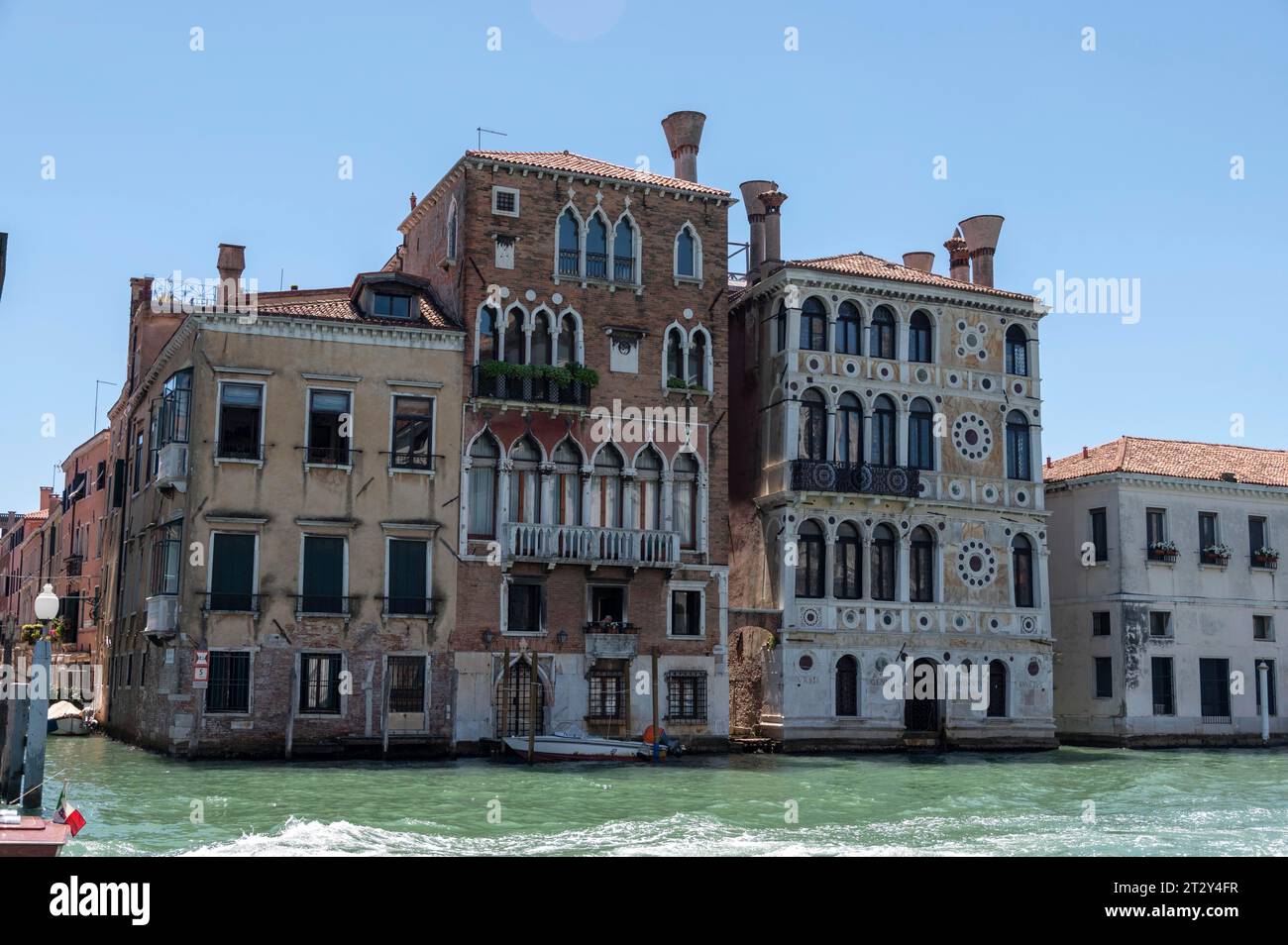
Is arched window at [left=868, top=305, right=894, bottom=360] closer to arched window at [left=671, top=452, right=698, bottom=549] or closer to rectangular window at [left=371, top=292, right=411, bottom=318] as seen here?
arched window at [left=671, top=452, right=698, bottom=549]

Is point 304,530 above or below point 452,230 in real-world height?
below

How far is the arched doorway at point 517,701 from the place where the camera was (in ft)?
A: 90.4

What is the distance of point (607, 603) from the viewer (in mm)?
29078

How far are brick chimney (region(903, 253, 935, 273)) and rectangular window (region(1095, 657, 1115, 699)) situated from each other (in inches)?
427

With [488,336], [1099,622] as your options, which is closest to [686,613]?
[488,336]

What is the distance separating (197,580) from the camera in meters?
25.7

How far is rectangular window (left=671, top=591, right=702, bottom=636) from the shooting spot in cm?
2958

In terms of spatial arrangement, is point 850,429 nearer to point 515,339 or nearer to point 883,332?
point 883,332

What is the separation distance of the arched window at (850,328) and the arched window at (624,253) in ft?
16.6

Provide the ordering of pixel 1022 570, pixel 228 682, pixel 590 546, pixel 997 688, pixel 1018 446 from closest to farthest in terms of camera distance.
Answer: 1. pixel 228 682
2. pixel 590 546
3. pixel 997 688
4. pixel 1022 570
5. pixel 1018 446

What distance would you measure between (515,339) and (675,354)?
3.61m

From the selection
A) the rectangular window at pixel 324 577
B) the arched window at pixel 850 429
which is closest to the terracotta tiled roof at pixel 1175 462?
the arched window at pixel 850 429
